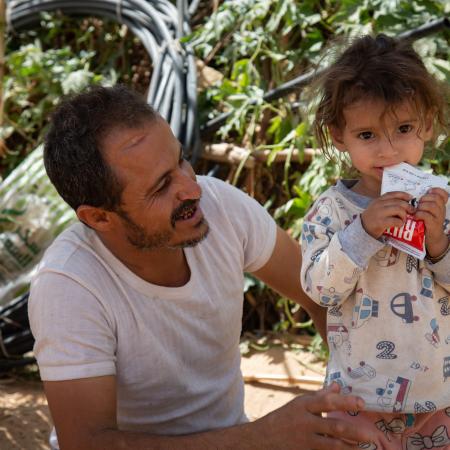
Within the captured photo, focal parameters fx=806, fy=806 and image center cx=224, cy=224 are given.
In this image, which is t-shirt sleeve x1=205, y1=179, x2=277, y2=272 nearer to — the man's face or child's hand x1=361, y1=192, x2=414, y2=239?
the man's face

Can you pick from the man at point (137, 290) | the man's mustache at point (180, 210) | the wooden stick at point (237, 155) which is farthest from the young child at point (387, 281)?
the wooden stick at point (237, 155)

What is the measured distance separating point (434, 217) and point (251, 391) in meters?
2.01

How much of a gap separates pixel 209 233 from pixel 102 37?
2.83m

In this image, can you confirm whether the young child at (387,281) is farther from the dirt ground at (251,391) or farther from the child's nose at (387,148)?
the dirt ground at (251,391)

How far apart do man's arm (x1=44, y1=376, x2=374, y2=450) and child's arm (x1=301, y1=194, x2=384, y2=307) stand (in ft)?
0.63

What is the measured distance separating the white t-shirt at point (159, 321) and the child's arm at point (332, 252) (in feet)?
1.37

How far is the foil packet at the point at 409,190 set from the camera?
1534 mm

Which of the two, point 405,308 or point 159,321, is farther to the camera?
point 159,321

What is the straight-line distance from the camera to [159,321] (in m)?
Answer: 1.95

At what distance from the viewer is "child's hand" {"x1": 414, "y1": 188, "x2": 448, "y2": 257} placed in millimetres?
1538

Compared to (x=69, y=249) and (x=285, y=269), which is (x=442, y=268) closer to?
(x=285, y=269)

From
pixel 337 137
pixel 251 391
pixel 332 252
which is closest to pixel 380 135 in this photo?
pixel 337 137

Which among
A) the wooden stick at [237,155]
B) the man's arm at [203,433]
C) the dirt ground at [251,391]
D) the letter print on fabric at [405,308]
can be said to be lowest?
the dirt ground at [251,391]

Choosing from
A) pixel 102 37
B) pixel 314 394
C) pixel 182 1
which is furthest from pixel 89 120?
pixel 102 37
